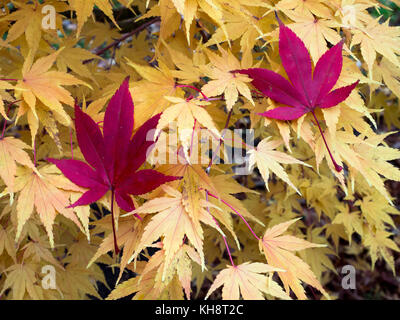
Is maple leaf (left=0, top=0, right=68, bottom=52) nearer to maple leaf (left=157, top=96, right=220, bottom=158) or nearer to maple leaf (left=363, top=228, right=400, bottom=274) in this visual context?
maple leaf (left=157, top=96, right=220, bottom=158)

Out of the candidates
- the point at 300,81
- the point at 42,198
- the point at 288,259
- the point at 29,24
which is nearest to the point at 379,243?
the point at 288,259

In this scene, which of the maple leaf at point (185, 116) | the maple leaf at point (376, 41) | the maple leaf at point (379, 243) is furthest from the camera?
the maple leaf at point (379, 243)

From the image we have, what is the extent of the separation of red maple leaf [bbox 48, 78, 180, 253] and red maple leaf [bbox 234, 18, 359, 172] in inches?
8.2

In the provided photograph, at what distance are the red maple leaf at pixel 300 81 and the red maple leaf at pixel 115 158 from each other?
0.21 meters

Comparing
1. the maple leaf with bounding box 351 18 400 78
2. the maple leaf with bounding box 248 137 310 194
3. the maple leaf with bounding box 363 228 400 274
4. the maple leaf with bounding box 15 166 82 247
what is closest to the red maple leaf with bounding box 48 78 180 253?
the maple leaf with bounding box 15 166 82 247

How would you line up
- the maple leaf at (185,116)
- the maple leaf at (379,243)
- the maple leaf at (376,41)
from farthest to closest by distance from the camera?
the maple leaf at (379,243)
the maple leaf at (376,41)
the maple leaf at (185,116)

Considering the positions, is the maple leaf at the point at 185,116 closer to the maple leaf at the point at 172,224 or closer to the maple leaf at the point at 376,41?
the maple leaf at the point at 172,224

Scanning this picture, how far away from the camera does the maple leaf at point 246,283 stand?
637 mm

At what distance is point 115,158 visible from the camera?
66 cm

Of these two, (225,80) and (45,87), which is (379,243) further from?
(45,87)

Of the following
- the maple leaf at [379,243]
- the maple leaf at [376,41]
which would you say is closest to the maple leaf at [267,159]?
the maple leaf at [376,41]

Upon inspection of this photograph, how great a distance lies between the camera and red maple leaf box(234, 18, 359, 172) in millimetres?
665

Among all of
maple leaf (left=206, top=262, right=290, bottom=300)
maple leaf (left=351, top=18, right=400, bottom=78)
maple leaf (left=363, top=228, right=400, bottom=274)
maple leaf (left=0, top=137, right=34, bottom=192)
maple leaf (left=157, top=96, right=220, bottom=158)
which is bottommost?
maple leaf (left=363, top=228, right=400, bottom=274)

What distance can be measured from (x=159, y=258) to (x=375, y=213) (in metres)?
0.80
